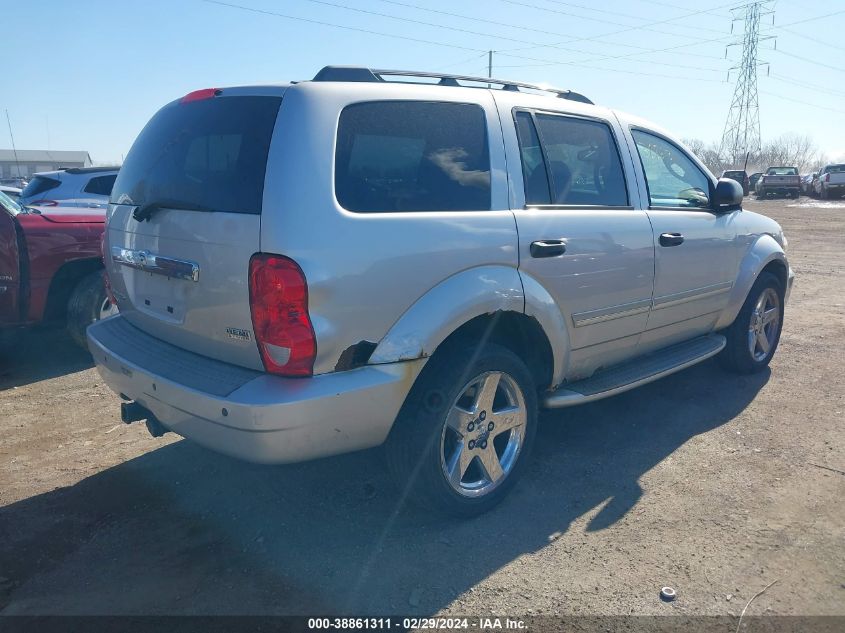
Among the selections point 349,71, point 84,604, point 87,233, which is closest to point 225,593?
point 84,604

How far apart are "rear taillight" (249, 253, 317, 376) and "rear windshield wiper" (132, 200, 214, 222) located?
50cm

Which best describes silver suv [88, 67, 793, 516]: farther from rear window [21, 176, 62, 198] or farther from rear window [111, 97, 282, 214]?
rear window [21, 176, 62, 198]

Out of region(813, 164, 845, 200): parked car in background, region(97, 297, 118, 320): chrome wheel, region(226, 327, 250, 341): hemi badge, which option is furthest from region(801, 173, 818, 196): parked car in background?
region(226, 327, 250, 341): hemi badge

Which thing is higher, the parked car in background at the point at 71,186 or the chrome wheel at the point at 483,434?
the parked car in background at the point at 71,186

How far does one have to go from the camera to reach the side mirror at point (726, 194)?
4.53 meters

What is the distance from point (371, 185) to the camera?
2.72 meters

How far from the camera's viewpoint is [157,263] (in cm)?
296

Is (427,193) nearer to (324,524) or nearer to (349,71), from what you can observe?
(349,71)

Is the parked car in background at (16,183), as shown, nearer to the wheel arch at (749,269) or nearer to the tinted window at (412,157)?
the tinted window at (412,157)

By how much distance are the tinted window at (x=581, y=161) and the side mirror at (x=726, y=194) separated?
1.02 meters

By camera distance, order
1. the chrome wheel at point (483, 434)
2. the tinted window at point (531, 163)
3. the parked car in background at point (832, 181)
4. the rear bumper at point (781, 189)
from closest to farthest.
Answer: the chrome wheel at point (483, 434) → the tinted window at point (531, 163) → the parked car in background at point (832, 181) → the rear bumper at point (781, 189)

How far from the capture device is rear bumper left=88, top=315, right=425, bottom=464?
248 centimetres

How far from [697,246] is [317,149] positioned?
286 cm

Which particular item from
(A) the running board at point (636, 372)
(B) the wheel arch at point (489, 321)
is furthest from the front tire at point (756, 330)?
(B) the wheel arch at point (489, 321)
